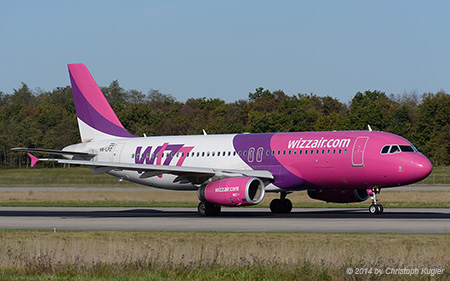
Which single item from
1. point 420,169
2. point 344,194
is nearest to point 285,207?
point 344,194

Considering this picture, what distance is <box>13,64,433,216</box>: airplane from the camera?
113ft

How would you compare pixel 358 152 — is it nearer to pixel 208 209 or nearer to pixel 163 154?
pixel 208 209

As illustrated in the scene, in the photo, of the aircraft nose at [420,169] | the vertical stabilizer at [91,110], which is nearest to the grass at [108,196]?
the vertical stabilizer at [91,110]

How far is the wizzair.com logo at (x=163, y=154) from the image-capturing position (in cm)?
4175

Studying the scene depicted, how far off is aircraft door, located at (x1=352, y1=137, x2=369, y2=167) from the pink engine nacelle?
4.54m

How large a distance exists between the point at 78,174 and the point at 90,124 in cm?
1436

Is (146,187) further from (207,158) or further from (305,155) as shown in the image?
(305,155)

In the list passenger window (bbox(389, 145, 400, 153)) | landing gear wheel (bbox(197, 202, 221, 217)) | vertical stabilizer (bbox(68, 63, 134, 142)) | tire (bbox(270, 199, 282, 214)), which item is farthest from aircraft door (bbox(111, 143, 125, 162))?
passenger window (bbox(389, 145, 400, 153))

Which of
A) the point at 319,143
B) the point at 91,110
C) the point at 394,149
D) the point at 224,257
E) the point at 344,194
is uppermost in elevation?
the point at 91,110

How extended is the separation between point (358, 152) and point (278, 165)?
4.30 metres

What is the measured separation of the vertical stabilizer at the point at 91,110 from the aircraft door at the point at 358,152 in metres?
17.4

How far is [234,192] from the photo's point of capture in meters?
34.4

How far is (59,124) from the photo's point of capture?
114312mm

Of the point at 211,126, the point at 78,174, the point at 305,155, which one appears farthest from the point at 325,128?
the point at 305,155
